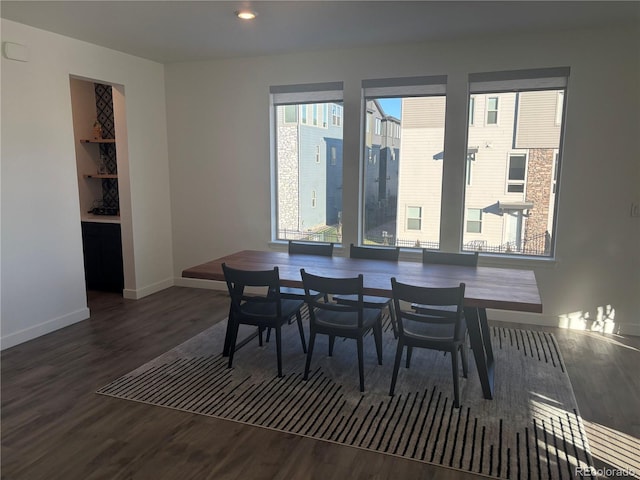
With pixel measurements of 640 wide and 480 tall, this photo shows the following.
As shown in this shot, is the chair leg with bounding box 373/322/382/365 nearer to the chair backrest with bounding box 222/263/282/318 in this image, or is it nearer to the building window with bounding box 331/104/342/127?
the chair backrest with bounding box 222/263/282/318

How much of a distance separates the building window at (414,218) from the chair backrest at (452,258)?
1.12 m

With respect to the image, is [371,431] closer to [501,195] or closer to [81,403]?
[81,403]

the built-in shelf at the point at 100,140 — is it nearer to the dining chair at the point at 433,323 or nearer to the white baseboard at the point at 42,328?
the white baseboard at the point at 42,328

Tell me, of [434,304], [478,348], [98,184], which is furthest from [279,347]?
[98,184]

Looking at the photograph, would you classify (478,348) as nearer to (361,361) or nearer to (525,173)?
(361,361)

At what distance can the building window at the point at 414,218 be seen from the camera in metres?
4.66

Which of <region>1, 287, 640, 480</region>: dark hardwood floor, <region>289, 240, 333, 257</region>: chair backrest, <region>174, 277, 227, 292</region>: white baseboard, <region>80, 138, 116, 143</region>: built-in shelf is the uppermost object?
<region>80, 138, 116, 143</region>: built-in shelf

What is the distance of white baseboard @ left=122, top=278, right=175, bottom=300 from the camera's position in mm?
5023

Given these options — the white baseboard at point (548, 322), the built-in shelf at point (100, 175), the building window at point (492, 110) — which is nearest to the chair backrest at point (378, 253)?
the white baseboard at point (548, 322)

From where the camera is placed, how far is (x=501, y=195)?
436 cm

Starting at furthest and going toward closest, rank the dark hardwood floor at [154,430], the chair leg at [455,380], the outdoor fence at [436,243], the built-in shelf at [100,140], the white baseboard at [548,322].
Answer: the built-in shelf at [100,140], the outdoor fence at [436,243], the white baseboard at [548,322], the chair leg at [455,380], the dark hardwood floor at [154,430]

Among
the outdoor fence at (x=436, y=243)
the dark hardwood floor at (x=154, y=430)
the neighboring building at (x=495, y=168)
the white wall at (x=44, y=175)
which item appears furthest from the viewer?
the outdoor fence at (x=436, y=243)

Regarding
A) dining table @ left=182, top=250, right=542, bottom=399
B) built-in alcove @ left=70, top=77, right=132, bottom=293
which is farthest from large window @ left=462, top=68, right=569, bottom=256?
built-in alcove @ left=70, top=77, right=132, bottom=293

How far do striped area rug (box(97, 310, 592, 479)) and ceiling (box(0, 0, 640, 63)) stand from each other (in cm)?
→ 263
